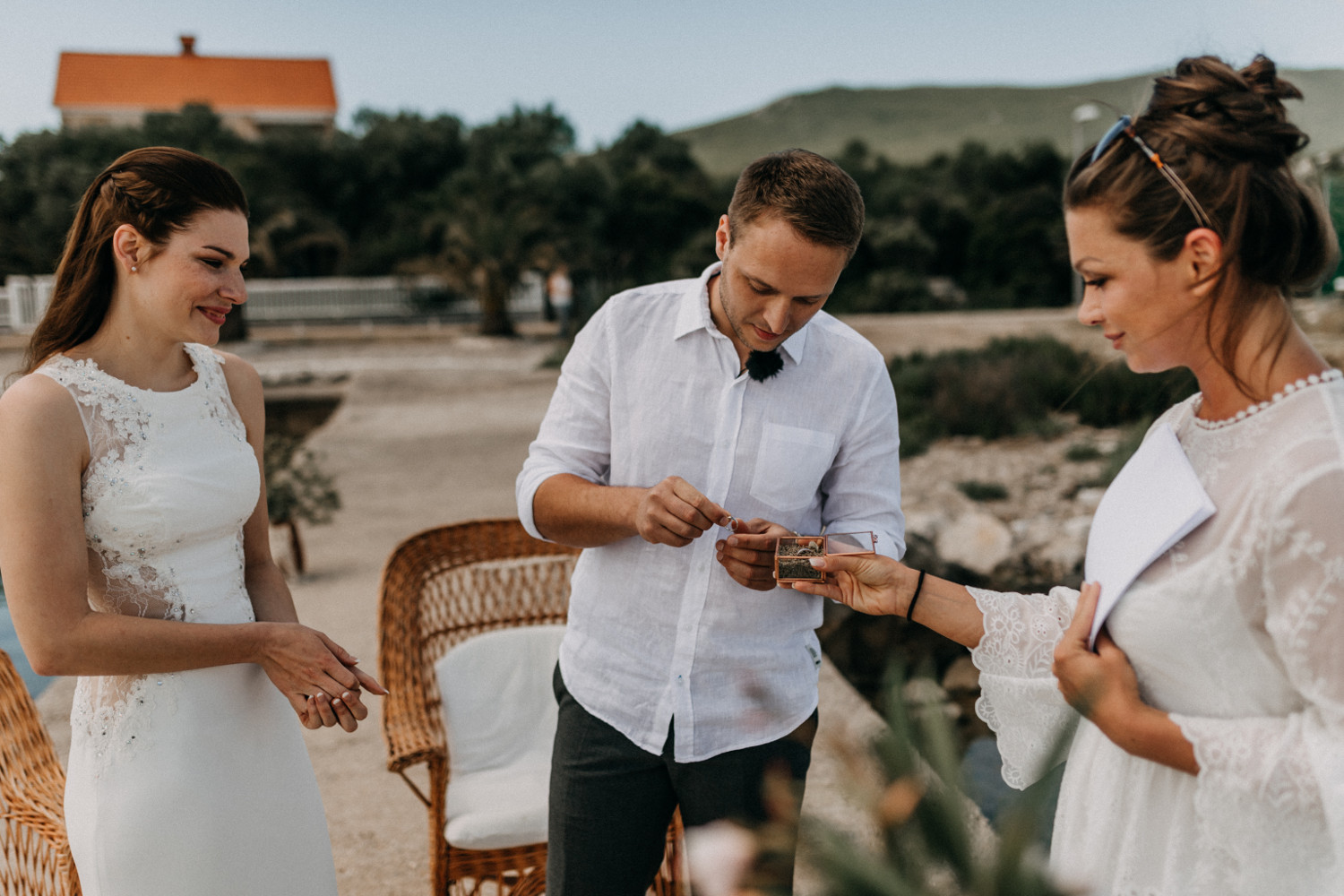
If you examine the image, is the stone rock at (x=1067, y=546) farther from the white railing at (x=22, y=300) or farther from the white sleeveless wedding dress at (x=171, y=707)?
the white railing at (x=22, y=300)

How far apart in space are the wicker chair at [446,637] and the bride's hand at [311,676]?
1.36 ft

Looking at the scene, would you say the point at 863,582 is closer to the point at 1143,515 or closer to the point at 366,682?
the point at 1143,515

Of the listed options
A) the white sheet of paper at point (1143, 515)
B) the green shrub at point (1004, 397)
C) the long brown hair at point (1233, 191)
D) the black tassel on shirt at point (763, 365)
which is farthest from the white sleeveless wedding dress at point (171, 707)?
the green shrub at point (1004, 397)

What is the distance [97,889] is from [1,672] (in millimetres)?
496

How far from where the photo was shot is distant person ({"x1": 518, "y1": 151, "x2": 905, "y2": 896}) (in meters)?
1.69

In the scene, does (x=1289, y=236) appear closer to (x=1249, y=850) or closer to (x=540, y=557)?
(x=1249, y=850)

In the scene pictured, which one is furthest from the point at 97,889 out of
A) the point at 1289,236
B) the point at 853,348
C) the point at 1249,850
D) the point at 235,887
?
the point at 1289,236

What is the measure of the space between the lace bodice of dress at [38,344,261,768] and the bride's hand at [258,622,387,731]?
15cm

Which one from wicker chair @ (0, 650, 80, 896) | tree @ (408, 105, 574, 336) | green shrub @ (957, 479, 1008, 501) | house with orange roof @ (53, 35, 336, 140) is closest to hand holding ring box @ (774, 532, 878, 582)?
wicker chair @ (0, 650, 80, 896)

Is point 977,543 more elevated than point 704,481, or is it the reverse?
point 704,481

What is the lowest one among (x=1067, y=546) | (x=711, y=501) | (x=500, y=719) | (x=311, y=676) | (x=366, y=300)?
(x=1067, y=546)

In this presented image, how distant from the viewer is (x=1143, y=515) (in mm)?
1248

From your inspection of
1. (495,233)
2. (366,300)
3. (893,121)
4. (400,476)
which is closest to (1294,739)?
(400,476)

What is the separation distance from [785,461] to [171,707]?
45.8 inches
